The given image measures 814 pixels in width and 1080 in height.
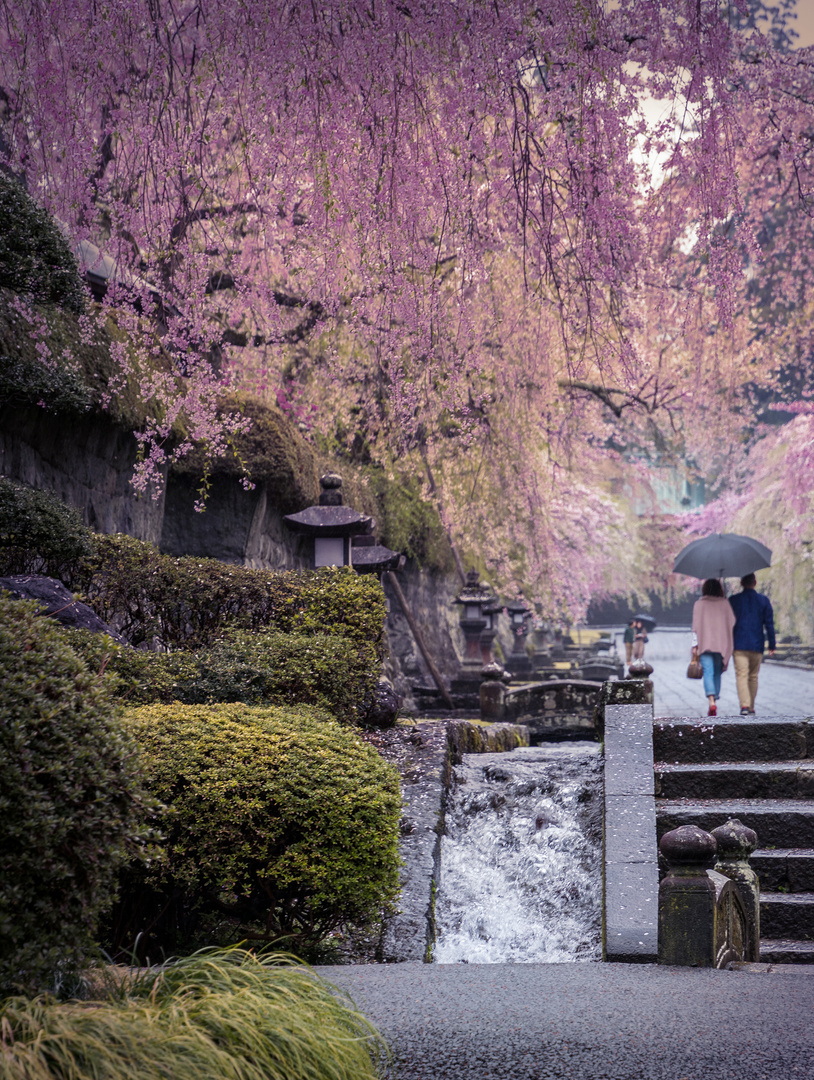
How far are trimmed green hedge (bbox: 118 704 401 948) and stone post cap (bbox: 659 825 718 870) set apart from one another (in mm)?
1548

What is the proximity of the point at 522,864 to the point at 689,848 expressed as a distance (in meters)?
2.21

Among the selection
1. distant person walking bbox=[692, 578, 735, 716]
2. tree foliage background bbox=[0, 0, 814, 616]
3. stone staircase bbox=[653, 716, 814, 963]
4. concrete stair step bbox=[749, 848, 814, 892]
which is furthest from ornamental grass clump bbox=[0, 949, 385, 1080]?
distant person walking bbox=[692, 578, 735, 716]

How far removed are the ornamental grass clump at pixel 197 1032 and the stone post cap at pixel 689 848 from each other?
2327mm

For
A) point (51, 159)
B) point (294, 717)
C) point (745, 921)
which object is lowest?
point (745, 921)

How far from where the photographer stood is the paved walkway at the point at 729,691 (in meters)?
16.7

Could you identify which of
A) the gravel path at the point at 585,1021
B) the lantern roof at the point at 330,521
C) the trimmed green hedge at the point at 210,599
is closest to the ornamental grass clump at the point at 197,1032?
the gravel path at the point at 585,1021

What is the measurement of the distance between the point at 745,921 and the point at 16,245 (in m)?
6.62

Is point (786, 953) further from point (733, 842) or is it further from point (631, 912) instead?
point (631, 912)

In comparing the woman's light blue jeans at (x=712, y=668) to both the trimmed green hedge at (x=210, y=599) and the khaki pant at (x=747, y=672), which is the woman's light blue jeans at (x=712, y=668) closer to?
the khaki pant at (x=747, y=672)

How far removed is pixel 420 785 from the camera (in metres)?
7.43

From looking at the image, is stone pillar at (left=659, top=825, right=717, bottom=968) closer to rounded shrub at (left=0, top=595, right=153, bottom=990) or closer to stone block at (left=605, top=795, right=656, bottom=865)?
stone block at (left=605, top=795, right=656, bottom=865)

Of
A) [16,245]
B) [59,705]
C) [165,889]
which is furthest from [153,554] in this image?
[59,705]

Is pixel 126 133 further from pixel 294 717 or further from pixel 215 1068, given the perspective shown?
pixel 215 1068

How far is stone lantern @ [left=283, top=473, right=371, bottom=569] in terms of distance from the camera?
1040 centimetres
